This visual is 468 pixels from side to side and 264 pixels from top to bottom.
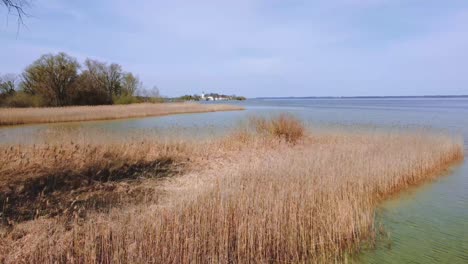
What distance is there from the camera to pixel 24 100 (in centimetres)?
3238

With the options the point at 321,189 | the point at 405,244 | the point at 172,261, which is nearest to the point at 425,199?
the point at 405,244

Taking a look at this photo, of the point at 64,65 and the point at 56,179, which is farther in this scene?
the point at 64,65

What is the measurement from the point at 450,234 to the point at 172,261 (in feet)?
14.5

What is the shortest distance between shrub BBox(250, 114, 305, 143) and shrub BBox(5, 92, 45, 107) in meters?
34.1

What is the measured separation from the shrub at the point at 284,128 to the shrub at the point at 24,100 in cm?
3407

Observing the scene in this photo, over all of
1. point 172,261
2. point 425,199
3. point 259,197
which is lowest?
point 425,199

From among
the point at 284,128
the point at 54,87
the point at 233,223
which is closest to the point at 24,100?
the point at 54,87

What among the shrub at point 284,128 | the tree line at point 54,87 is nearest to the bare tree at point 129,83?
the tree line at point 54,87

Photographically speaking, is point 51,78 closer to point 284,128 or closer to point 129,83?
point 129,83

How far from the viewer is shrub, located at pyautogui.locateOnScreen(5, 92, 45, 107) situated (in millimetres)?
31797

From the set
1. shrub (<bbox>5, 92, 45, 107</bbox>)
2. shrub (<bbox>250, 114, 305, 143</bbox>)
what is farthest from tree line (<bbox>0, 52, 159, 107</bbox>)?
shrub (<bbox>250, 114, 305, 143</bbox>)

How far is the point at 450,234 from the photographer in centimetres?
430

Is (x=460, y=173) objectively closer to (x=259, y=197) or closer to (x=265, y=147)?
(x=265, y=147)

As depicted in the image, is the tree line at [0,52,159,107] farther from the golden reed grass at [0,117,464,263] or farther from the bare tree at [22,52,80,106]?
the golden reed grass at [0,117,464,263]
